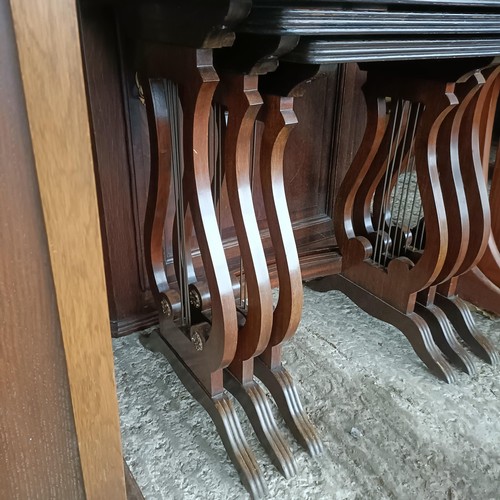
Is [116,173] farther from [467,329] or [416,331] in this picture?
[467,329]

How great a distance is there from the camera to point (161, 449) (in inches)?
40.1

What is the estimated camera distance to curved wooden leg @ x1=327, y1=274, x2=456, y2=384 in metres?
1.22

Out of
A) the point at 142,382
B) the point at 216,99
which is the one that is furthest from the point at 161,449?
the point at 216,99

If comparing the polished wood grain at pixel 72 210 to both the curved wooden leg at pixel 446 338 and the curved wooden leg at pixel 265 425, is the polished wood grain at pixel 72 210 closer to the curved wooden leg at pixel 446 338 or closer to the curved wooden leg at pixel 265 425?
the curved wooden leg at pixel 265 425

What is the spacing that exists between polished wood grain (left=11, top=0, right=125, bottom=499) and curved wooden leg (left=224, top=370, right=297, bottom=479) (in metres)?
0.39

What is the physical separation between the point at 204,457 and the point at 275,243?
17.8 inches

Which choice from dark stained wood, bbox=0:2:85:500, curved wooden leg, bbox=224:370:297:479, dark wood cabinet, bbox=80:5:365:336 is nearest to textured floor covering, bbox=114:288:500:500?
curved wooden leg, bbox=224:370:297:479

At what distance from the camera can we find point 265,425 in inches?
39.4

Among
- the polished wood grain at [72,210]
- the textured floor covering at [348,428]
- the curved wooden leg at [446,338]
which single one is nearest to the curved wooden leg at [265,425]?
the textured floor covering at [348,428]

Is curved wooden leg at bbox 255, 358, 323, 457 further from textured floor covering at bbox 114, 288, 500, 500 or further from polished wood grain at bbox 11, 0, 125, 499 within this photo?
polished wood grain at bbox 11, 0, 125, 499

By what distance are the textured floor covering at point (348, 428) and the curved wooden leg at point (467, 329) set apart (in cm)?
4

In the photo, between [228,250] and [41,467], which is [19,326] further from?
[228,250]

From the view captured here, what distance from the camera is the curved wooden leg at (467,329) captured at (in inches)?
50.9

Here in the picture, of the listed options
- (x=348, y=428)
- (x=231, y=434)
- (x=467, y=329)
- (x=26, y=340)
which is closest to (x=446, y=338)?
(x=467, y=329)
